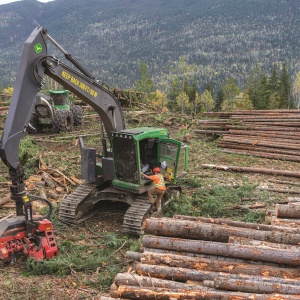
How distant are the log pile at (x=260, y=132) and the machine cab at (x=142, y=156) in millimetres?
8172

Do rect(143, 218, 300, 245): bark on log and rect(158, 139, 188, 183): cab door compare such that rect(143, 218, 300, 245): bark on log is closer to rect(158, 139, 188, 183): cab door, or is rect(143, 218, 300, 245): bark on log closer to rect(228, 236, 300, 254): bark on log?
rect(228, 236, 300, 254): bark on log

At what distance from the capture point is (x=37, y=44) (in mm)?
8062

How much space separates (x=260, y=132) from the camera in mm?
19703

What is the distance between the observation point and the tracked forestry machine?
7.70 metres

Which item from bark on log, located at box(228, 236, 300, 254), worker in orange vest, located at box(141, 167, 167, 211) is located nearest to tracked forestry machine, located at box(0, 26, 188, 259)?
worker in orange vest, located at box(141, 167, 167, 211)

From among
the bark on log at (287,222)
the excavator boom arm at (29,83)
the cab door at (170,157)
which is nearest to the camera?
the bark on log at (287,222)

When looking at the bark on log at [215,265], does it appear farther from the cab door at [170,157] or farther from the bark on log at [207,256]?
the cab door at [170,157]

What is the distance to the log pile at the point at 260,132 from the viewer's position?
18.2 m

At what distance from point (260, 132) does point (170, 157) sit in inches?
403

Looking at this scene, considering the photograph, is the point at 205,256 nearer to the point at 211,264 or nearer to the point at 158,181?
the point at 211,264

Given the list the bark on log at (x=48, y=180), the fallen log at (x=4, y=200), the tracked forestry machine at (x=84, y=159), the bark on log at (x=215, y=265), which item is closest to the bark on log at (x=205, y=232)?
the bark on log at (x=215, y=265)

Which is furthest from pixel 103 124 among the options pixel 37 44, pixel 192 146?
pixel 192 146

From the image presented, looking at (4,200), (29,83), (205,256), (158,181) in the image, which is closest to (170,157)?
(158,181)

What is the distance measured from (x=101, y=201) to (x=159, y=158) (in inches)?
81.2
